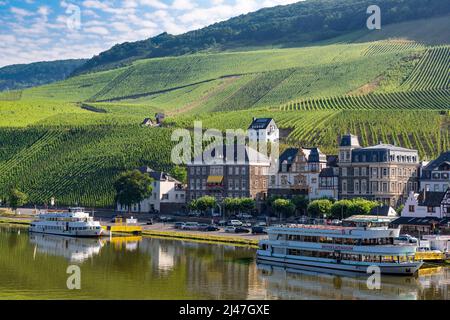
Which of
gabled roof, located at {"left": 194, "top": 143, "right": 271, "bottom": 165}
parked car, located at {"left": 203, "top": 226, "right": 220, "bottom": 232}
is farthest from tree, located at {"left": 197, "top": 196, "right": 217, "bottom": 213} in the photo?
parked car, located at {"left": 203, "top": 226, "right": 220, "bottom": 232}

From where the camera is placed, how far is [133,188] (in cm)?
10788

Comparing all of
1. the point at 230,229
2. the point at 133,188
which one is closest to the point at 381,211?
the point at 230,229

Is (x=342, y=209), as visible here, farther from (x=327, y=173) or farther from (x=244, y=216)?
(x=244, y=216)

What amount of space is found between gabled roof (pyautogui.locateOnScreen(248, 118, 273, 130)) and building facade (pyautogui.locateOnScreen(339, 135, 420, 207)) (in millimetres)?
32395

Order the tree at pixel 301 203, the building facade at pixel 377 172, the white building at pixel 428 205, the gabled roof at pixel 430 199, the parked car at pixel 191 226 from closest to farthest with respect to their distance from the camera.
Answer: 1. the white building at pixel 428 205
2. the gabled roof at pixel 430 199
3. the parked car at pixel 191 226
4. the building facade at pixel 377 172
5. the tree at pixel 301 203

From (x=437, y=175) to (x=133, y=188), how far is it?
127ft

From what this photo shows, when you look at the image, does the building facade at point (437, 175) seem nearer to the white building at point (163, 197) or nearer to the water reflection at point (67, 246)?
the white building at point (163, 197)

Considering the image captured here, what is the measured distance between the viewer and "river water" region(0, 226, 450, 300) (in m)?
51.5

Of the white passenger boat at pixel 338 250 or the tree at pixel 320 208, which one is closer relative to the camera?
the white passenger boat at pixel 338 250

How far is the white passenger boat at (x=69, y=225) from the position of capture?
294 feet

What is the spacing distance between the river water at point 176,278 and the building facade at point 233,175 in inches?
1134

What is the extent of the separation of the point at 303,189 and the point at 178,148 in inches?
1410

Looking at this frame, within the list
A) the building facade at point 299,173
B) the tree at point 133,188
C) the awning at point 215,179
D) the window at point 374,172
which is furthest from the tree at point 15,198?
the window at point 374,172
